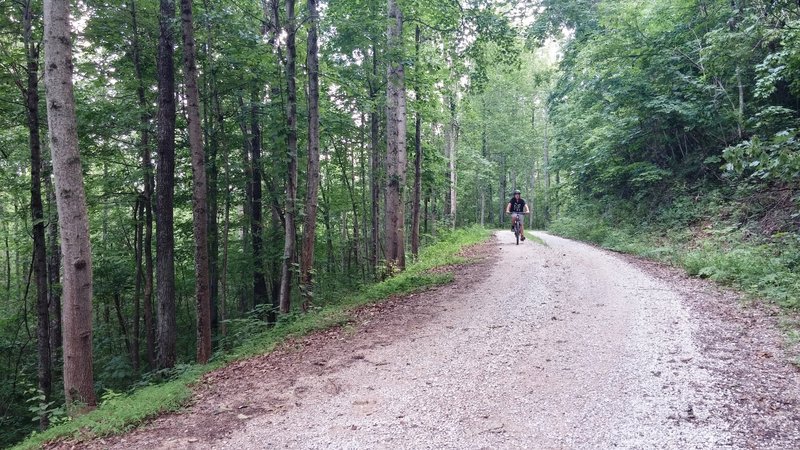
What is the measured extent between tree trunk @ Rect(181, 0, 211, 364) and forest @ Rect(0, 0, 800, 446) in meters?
0.04

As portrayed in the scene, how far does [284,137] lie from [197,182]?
4.44 meters

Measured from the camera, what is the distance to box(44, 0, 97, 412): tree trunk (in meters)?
5.85

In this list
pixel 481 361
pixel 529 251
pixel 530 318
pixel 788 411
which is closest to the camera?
pixel 788 411

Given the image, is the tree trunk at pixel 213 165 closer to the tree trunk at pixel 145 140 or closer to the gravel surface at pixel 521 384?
the tree trunk at pixel 145 140

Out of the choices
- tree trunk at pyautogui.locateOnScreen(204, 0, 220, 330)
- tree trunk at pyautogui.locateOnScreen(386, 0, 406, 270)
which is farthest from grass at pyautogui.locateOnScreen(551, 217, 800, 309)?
tree trunk at pyautogui.locateOnScreen(204, 0, 220, 330)

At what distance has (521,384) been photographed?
4430 millimetres

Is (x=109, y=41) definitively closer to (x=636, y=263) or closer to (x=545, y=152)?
(x=636, y=263)

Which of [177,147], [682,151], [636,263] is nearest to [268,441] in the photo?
Result: [177,147]

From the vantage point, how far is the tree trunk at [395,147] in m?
11.8

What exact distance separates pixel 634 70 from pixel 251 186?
13.7 m

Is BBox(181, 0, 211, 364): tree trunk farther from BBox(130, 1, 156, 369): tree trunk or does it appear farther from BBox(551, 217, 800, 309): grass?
BBox(551, 217, 800, 309): grass

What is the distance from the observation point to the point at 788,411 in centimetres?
358

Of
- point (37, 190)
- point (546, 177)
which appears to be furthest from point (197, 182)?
point (546, 177)

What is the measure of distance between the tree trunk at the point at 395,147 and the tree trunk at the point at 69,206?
696 cm
